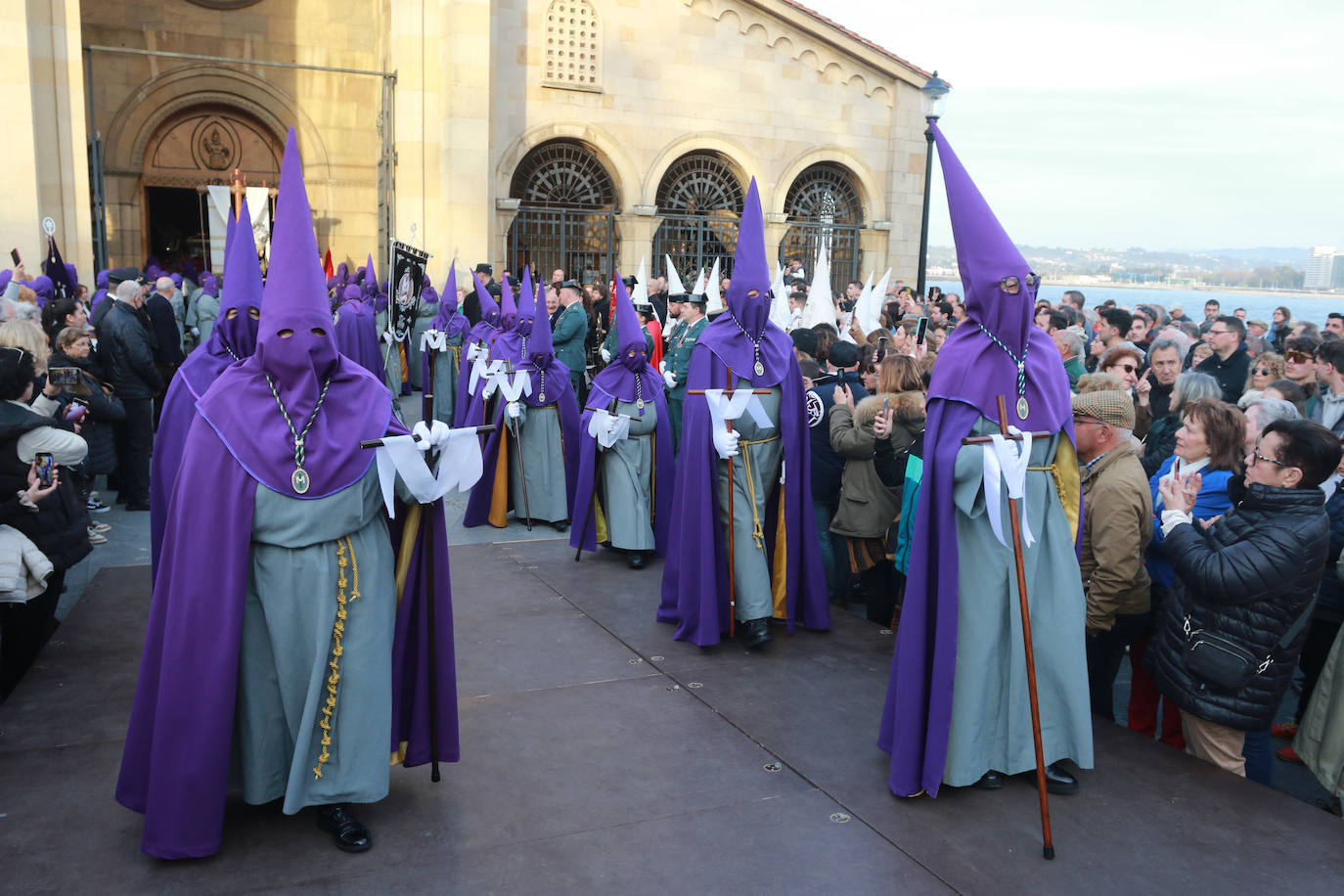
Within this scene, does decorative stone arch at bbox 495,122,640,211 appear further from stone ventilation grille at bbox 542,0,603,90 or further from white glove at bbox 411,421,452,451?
white glove at bbox 411,421,452,451

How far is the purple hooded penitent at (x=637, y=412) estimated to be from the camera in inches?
307

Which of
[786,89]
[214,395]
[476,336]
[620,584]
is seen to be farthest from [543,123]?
A: [214,395]

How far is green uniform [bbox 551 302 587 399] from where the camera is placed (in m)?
11.4

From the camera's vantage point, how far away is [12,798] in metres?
4.01

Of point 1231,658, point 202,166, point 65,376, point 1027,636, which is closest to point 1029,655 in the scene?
point 1027,636

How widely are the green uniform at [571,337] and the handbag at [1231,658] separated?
7789mm

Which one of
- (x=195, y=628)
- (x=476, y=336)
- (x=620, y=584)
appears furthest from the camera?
(x=476, y=336)

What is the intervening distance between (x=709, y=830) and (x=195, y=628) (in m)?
1.98

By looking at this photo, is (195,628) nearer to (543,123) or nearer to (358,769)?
(358,769)

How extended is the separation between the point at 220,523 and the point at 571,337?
8165mm

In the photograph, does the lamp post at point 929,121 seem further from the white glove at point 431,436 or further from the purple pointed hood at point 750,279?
the white glove at point 431,436

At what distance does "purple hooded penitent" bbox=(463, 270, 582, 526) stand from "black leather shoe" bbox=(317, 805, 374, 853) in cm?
513

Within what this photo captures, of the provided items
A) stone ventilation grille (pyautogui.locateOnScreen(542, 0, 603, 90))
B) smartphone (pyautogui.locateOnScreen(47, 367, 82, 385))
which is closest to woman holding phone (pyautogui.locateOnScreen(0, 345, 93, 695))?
smartphone (pyautogui.locateOnScreen(47, 367, 82, 385))

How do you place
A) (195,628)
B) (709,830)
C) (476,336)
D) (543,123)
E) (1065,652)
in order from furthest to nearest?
(543,123) → (476,336) → (1065,652) → (709,830) → (195,628)
